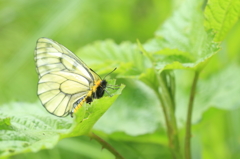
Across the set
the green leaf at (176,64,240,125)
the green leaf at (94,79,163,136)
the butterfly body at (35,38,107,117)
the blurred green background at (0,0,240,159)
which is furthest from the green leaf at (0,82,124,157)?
the green leaf at (176,64,240,125)

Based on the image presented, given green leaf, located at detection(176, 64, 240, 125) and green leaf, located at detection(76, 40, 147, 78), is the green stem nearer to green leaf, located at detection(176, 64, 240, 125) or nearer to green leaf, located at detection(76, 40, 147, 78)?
green leaf, located at detection(76, 40, 147, 78)

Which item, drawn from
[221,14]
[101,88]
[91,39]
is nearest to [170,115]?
[101,88]

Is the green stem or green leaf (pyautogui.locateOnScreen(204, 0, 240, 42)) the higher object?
green leaf (pyautogui.locateOnScreen(204, 0, 240, 42))

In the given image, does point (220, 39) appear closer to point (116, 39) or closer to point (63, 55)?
point (63, 55)

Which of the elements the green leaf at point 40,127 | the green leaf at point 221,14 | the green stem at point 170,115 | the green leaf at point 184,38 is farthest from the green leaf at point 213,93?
the green leaf at point 40,127

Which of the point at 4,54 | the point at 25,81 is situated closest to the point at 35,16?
the point at 4,54

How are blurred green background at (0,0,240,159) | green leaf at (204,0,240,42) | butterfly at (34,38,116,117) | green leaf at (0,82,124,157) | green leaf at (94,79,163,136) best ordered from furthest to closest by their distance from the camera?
blurred green background at (0,0,240,159) → green leaf at (94,79,163,136) → butterfly at (34,38,116,117) → green leaf at (204,0,240,42) → green leaf at (0,82,124,157)
